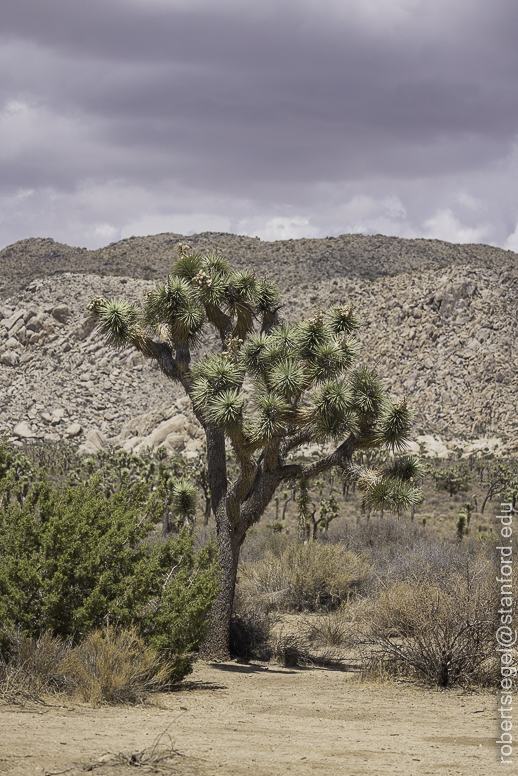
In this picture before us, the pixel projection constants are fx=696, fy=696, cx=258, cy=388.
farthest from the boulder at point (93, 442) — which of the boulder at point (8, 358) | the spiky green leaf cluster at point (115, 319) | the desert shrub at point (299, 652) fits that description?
the desert shrub at point (299, 652)

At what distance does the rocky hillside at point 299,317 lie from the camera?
52.9 metres

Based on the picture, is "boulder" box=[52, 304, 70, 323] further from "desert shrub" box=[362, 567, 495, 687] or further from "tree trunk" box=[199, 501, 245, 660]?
"desert shrub" box=[362, 567, 495, 687]

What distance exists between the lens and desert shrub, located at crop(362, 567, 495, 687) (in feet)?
27.9

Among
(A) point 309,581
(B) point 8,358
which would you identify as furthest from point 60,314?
(A) point 309,581

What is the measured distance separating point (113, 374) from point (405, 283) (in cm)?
2757

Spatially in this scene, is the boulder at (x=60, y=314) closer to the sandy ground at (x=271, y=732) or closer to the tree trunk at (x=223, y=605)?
the tree trunk at (x=223, y=605)

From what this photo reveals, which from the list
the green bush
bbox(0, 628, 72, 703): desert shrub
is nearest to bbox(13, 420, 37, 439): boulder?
the green bush

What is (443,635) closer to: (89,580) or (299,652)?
(299,652)

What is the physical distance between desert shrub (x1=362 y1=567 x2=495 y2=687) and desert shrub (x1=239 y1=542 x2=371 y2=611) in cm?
Answer: 537

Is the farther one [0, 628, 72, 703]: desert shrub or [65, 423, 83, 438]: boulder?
[65, 423, 83, 438]: boulder

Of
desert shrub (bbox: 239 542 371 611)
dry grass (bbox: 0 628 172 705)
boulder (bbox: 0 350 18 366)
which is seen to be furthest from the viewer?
boulder (bbox: 0 350 18 366)

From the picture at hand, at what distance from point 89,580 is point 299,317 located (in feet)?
186

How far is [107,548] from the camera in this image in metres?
7.74

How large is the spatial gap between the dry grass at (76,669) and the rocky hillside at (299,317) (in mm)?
40647
